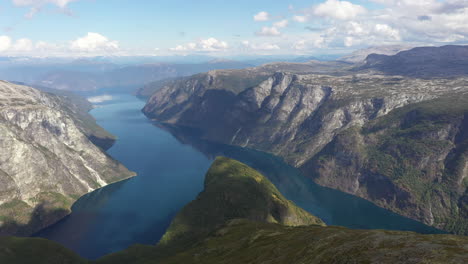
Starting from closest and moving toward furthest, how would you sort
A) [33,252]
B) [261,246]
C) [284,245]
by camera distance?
[284,245] < [261,246] < [33,252]

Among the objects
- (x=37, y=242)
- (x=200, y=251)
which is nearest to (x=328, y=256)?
(x=200, y=251)

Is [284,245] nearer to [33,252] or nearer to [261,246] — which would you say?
[261,246]

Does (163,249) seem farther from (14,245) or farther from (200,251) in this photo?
(14,245)

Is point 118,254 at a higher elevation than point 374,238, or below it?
below

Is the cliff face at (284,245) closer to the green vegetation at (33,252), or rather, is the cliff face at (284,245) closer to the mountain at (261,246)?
the mountain at (261,246)

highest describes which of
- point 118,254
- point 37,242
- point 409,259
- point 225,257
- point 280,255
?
point 409,259

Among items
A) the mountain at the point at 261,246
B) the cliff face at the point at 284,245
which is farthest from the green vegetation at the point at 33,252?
the cliff face at the point at 284,245

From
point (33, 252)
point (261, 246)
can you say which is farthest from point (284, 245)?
point (33, 252)

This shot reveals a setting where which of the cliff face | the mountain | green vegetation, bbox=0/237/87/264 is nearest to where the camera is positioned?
the cliff face

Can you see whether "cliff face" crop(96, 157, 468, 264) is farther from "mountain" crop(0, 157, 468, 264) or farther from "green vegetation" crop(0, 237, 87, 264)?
"green vegetation" crop(0, 237, 87, 264)

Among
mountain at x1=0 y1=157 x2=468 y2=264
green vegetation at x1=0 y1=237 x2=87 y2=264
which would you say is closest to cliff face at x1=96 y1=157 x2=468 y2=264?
mountain at x1=0 y1=157 x2=468 y2=264

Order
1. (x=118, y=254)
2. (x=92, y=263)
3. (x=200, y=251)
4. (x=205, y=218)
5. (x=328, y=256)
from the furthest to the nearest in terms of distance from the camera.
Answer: (x=205, y=218), (x=118, y=254), (x=92, y=263), (x=200, y=251), (x=328, y=256)
